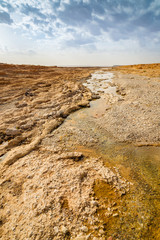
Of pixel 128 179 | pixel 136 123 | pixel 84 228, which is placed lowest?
pixel 84 228

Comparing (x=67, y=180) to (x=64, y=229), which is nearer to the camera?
Result: (x=64, y=229)

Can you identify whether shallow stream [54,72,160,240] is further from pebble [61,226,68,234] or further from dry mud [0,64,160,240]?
pebble [61,226,68,234]

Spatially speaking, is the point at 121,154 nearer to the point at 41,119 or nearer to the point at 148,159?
the point at 148,159

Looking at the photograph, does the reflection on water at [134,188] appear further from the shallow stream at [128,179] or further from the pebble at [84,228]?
the pebble at [84,228]

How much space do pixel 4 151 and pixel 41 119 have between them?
3772 millimetres

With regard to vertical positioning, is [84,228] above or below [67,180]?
below

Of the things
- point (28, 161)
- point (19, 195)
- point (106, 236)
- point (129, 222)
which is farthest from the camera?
point (28, 161)

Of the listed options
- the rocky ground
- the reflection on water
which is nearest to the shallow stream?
the reflection on water

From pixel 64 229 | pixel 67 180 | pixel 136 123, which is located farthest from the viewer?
pixel 136 123

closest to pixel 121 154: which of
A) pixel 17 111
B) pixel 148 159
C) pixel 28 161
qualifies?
pixel 148 159

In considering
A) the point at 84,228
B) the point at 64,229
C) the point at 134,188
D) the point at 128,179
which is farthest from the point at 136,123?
the point at 64,229

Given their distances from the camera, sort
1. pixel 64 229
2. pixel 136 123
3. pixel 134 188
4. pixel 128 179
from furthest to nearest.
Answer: pixel 136 123
pixel 128 179
pixel 134 188
pixel 64 229

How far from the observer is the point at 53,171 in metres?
5.01

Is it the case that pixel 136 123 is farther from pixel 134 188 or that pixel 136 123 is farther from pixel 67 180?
pixel 67 180
